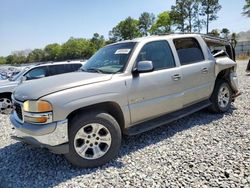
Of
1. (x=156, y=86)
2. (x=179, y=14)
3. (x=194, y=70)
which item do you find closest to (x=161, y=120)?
(x=156, y=86)

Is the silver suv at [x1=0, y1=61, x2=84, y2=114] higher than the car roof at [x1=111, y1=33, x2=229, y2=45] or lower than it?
lower

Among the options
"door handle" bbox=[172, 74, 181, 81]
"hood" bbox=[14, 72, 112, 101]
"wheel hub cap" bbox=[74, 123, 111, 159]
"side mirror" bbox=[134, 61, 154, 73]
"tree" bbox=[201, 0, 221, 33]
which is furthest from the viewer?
"tree" bbox=[201, 0, 221, 33]

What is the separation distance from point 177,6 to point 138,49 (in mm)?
50019

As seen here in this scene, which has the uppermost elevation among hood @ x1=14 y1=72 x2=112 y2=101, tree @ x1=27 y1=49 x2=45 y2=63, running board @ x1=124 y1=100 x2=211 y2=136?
tree @ x1=27 y1=49 x2=45 y2=63

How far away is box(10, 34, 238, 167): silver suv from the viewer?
340cm

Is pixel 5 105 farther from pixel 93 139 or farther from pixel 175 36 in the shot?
pixel 175 36

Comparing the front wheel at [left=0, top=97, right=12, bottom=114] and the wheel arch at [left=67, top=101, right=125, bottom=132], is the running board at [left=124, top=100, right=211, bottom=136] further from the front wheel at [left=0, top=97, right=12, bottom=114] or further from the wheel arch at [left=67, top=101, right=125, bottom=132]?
the front wheel at [left=0, top=97, right=12, bottom=114]

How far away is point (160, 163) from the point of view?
368cm

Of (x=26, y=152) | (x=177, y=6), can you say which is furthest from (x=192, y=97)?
(x=177, y=6)

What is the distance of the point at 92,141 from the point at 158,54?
2036mm

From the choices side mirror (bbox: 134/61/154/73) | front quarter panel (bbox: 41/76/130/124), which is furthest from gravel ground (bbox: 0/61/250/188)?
side mirror (bbox: 134/61/154/73)

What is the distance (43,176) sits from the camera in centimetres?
360

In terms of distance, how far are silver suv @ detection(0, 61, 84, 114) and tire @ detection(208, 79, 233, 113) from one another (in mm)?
5535

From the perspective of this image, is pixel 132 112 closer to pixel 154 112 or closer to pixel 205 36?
pixel 154 112
